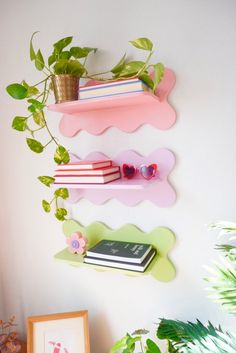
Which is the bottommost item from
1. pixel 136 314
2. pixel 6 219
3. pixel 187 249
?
pixel 136 314

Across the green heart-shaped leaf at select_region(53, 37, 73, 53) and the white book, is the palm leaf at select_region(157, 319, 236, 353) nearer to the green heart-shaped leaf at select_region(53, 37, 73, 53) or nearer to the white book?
the white book

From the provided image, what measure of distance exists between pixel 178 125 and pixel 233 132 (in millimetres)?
196

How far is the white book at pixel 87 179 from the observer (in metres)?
0.85

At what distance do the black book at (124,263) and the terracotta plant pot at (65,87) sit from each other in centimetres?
64

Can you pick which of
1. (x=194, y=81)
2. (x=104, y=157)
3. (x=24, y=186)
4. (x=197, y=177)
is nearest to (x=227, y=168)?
(x=197, y=177)

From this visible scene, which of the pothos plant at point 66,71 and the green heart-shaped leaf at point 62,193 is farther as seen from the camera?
the green heart-shaped leaf at point 62,193

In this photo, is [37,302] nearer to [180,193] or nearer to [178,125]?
[180,193]

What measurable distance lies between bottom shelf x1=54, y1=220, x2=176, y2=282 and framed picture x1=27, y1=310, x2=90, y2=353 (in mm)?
298

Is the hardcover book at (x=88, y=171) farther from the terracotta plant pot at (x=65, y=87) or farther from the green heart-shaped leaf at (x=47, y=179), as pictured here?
the terracotta plant pot at (x=65, y=87)

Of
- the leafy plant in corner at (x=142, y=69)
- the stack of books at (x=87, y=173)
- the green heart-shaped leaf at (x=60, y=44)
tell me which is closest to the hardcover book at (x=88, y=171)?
the stack of books at (x=87, y=173)

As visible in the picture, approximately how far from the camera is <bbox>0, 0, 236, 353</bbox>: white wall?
83cm

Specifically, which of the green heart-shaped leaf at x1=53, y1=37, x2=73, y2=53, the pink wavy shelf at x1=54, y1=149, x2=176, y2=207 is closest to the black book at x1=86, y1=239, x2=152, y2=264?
the pink wavy shelf at x1=54, y1=149, x2=176, y2=207

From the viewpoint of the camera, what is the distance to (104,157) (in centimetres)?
101

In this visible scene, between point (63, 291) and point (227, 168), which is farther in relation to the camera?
point (63, 291)
